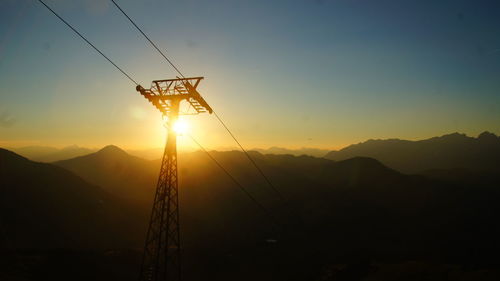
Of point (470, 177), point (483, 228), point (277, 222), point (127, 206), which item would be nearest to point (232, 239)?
point (277, 222)

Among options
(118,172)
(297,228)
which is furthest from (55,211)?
(118,172)

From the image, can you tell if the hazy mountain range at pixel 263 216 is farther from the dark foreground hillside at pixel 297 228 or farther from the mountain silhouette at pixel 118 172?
the mountain silhouette at pixel 118 172

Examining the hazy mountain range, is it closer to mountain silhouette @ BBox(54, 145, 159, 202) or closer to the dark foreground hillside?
the dark foreground hillside

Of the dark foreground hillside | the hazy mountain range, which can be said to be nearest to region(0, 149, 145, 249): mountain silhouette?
the hazy mountain range

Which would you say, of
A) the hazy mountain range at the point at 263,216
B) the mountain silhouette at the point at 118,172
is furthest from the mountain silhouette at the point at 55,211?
the mountain silhouette at the point at 118,172

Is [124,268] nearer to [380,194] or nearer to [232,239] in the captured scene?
[232,239]
